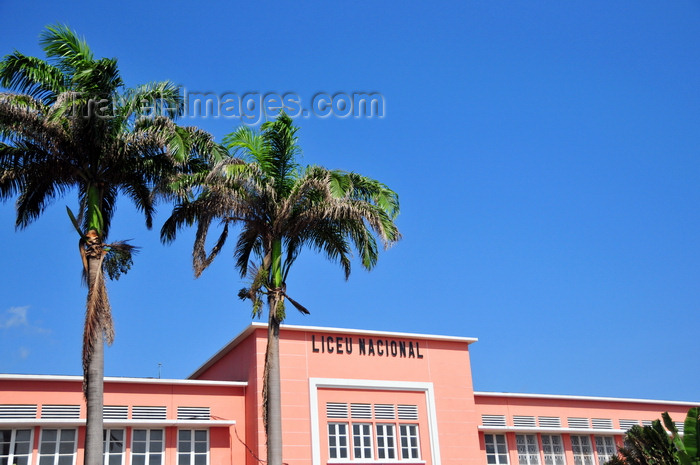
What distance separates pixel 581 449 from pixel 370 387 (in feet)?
35.0

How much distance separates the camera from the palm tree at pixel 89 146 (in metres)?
17.2

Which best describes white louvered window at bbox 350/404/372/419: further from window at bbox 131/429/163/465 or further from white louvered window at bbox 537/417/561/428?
white louvered window at bbox 537/417/561/428

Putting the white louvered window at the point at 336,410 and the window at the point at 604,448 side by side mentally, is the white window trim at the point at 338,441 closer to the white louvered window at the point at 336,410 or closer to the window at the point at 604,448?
the white louvered window at the point at 336,410

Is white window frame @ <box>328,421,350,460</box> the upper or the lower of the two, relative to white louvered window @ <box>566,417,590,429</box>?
lower

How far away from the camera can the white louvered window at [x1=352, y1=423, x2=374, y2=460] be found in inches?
978

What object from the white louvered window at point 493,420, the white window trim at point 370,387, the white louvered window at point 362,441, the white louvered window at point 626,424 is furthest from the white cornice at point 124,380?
the white louvered window at point 626,424

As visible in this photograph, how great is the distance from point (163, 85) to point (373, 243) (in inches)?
288

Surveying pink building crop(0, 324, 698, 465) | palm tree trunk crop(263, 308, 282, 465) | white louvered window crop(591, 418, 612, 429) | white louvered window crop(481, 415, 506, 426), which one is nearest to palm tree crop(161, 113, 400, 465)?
palm tree trunk crop(263, 308, 282, 465)

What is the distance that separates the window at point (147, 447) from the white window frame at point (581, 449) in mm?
16909

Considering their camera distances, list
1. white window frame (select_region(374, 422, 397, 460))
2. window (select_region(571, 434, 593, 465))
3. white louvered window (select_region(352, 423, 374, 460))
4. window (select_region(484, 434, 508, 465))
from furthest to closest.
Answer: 1. window (select_region(571, 434, 593, 465))
2. window (select_region(484, 434, 508, 465))
3. white window frame (select_region(374, 422, 397, 460))
4. white louvered window (select_region(352, 423, 374, 460))

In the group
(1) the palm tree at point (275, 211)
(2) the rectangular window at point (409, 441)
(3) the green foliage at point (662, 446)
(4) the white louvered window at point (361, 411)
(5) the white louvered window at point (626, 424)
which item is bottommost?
(3) the green foliage at point (662, 446)

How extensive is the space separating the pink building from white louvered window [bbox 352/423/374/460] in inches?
1.3

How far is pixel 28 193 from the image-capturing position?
19.2 m

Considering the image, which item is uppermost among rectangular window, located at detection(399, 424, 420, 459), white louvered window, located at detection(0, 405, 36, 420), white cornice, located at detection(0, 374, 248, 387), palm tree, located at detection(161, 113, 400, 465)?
palm tree, located at detection(161, 113, 400, 465)
